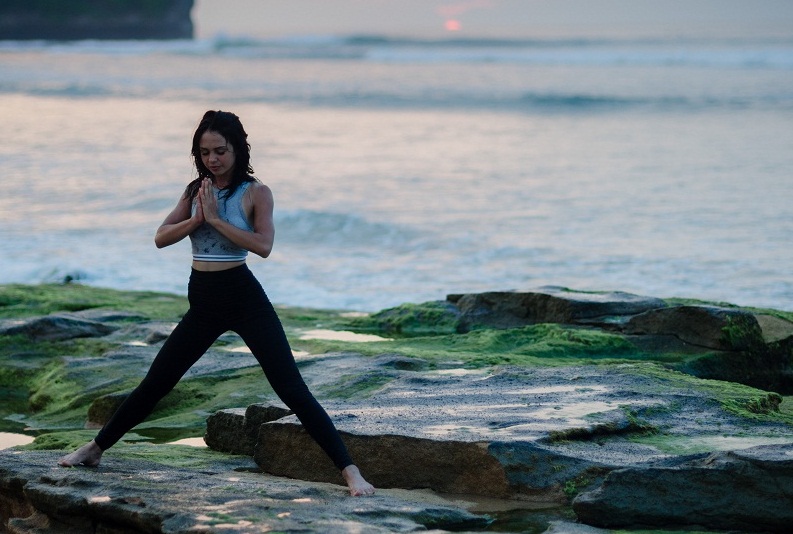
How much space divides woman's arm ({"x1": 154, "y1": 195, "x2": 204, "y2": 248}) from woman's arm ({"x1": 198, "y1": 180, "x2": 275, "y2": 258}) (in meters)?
0.05

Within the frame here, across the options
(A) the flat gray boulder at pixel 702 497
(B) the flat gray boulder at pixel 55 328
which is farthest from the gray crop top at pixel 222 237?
(B) the flat gray boulder at pixel 55 328

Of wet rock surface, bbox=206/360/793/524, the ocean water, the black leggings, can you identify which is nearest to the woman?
the black leggings

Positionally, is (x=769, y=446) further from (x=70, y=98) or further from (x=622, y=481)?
(x=70, y=98)

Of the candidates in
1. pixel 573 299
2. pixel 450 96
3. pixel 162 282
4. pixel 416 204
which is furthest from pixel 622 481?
pixel 450 96

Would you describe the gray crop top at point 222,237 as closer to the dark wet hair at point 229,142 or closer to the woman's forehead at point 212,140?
the dark wet hair at point 229,142

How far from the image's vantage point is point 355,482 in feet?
13.7

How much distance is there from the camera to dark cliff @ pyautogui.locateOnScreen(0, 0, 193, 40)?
92.4 metres

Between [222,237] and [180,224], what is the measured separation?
18 cm

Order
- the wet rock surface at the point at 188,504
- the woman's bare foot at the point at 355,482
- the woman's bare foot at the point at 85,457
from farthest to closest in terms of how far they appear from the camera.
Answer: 1. the woman's bare foot at the point at 85,457
2. the woman's bare foot at the point at 355,482
3. the wet rock surface at the point at 188,504

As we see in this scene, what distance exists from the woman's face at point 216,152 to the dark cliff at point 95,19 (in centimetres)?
9546

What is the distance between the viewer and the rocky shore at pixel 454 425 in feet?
12.5

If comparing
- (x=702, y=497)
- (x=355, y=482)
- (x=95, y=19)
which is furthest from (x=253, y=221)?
(x=95, y=19)

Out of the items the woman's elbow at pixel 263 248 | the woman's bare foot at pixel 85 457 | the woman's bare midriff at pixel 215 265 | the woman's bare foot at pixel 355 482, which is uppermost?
the woman's elbow at pixel 263 248

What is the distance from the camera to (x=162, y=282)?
11.7m
